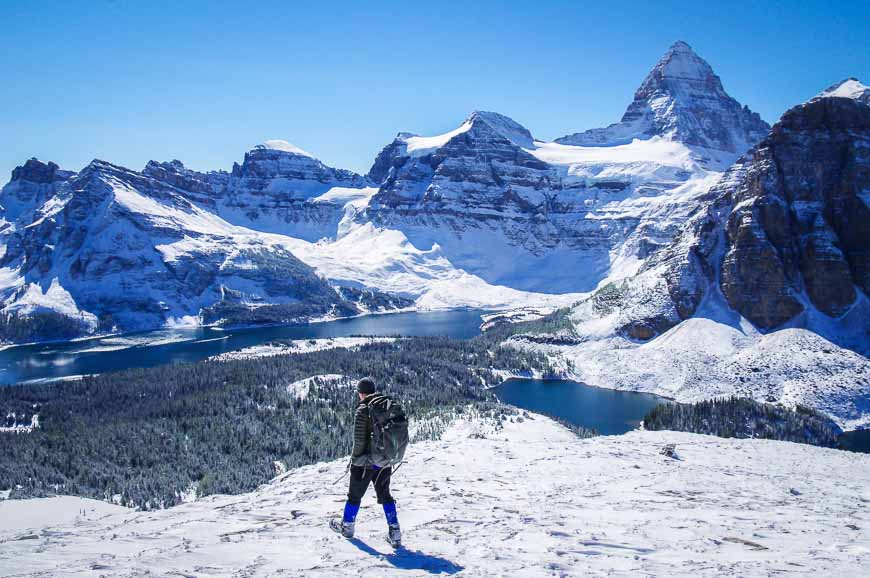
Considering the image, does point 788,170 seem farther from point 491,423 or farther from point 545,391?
point 491,423

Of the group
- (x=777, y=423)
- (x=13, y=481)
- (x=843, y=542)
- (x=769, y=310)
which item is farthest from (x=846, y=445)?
(x=13, y=481)

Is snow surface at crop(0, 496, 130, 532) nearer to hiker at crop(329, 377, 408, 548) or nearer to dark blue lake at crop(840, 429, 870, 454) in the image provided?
hiker at crop(329, 377, 408, 548)

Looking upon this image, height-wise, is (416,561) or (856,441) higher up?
(416,561)

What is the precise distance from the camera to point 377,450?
15578 millimetres

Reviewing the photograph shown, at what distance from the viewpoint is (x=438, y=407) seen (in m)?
85.3

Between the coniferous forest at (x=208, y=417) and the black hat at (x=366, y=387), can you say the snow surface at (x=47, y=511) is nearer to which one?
the coniferous forest at (x=208, y=417)

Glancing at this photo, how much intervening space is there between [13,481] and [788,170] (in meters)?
133

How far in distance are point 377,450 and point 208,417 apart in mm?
73325

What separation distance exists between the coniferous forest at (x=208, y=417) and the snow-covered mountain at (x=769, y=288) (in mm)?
23104

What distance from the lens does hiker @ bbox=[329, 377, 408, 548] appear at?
15.5 meters

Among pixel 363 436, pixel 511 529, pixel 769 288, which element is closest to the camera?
pixel 363 436

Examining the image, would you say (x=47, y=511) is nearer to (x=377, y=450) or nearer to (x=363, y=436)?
(x=363, y=436)

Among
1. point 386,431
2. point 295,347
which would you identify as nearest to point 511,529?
point 386,431

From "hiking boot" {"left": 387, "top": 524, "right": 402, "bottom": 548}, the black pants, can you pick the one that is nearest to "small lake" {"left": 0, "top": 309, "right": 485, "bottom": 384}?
the black pants
